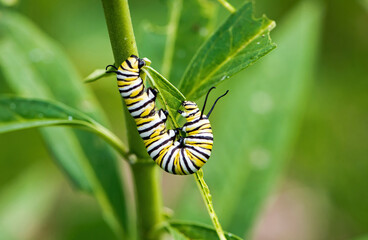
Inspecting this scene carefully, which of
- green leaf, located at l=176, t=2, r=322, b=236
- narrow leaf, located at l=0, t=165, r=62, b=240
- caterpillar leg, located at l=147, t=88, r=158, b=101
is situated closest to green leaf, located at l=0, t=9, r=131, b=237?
green leaf, located at l=176, t=2, r=322, b=236

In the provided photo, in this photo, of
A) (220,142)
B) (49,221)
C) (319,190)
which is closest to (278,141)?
(220,142)

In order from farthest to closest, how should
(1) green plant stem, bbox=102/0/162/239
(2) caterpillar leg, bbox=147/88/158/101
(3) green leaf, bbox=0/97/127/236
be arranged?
(2) caterpillar leg, bbox=147/88/158/101
(3) green leaf, bbox=0/97/127/236
(1) green plant stem, bbox=102/0/162/239

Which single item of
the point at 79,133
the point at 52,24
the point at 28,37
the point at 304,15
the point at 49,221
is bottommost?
the point at 49,221

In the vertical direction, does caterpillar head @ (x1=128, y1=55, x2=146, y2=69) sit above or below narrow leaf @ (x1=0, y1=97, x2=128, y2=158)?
above

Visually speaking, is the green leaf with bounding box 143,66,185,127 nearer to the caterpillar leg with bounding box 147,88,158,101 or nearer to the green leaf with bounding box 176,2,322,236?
the caterpillar leg with bounding box 147,88,158,101

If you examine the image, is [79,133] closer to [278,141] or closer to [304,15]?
[278,141]

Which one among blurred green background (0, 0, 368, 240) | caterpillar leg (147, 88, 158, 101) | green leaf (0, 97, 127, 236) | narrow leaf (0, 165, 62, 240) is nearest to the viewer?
green leaf (0, 97, 127, 236)
